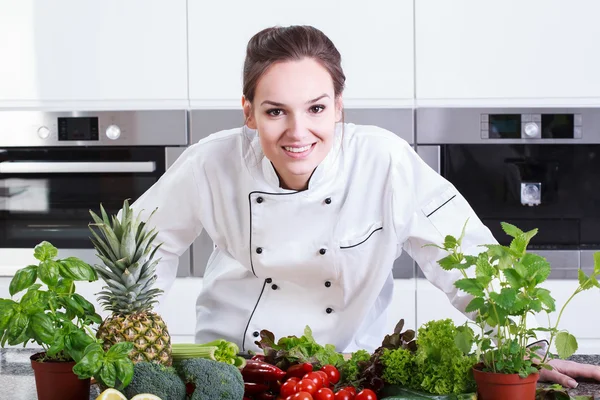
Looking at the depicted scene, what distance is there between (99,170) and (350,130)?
1383 millimetres

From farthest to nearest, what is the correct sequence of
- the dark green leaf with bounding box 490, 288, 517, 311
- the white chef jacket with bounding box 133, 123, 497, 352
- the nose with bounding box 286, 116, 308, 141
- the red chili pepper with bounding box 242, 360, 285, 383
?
the white chef jacket with bounding box 133, 123, 497, 352, the nose with bounding box 286, 116, 308, 141, the red chili pepper with bounding box 242, 360, 285, 383, the dark green leaf with bounding box 490, 288, 517, 311

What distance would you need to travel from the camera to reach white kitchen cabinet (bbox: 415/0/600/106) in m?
3.09

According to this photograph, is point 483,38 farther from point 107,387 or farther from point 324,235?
point 107,387

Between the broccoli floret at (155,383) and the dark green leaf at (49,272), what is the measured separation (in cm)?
20

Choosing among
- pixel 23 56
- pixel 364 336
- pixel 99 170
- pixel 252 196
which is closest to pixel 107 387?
pixel 252 196

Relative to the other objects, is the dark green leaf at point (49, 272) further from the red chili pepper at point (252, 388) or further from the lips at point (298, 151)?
the lips at point (298, 151)

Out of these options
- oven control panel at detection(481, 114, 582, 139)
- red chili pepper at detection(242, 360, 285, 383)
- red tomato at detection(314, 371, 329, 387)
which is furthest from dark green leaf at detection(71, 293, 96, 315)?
oven control panel at detection(481, 114, 582, 139)

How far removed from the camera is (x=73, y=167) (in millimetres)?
3217

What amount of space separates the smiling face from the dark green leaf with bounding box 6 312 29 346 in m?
0.73

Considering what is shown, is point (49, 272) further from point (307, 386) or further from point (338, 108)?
point (338, 108)

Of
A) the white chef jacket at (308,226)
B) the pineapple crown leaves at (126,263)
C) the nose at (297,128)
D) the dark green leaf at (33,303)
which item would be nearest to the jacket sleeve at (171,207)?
the white chef jacket at (308,226)

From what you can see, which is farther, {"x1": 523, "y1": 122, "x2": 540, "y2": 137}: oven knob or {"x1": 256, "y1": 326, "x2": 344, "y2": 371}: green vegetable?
{"x1": 523, "y1": 122, "x2": 540, "y2": 137}: oven knob

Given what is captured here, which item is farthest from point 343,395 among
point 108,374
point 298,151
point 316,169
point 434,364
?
point 316,169

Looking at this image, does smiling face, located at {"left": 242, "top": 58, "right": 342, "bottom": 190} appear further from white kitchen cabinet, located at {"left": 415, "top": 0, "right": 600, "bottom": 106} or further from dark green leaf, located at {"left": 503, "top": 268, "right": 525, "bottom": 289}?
white kitchen cabinet, located at {"left": 415, "top": 0, "right": 600, "bottom": 106}
